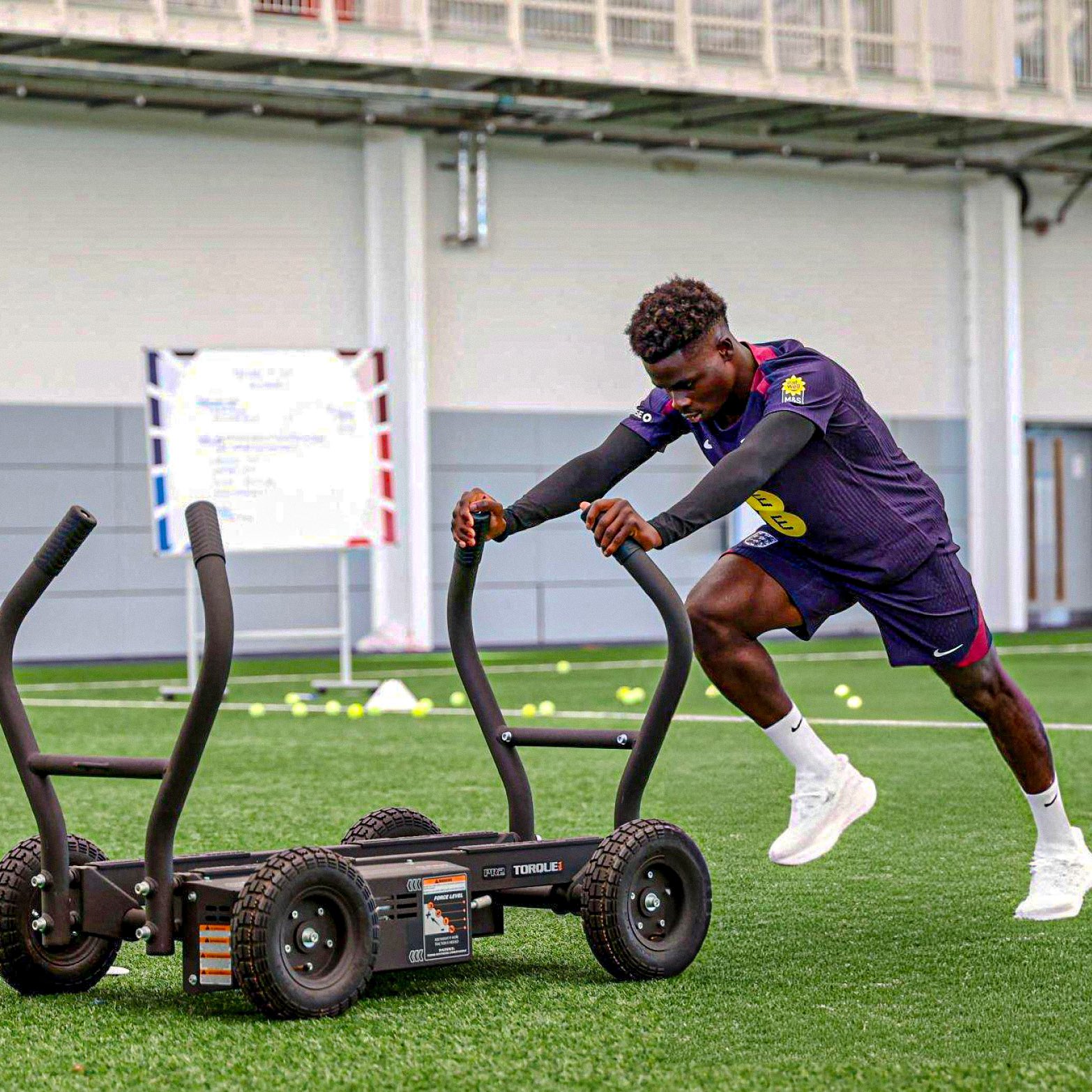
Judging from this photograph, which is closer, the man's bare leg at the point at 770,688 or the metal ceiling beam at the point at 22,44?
the man's bare leg at the point at 770,688

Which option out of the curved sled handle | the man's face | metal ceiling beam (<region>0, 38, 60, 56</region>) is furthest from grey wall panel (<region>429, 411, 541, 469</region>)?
the curved sled handle

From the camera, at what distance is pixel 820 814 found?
3996mm

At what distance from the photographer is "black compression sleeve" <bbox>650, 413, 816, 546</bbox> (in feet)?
10.2

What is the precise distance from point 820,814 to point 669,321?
4.13 feet

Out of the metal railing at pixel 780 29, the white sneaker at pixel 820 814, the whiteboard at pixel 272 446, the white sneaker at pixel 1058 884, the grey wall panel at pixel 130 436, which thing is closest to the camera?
the white sneaker at pixel 1058 884

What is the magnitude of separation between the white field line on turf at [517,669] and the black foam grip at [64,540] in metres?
7.81

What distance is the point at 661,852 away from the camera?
3.22 metres

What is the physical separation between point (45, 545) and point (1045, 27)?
1379 centimetres

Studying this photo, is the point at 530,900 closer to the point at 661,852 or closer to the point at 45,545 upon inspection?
the point at 661,852

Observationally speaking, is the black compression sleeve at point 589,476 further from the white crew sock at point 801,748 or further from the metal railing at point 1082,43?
the metal railing at point 1082,43

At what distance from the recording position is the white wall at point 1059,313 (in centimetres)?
1666

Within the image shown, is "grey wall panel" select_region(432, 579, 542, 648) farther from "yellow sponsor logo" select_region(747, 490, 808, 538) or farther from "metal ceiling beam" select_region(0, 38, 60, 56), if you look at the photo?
"yellow sponsor logo" select_region(747, 490, 808, 538)

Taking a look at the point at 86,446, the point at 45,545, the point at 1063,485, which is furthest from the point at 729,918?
the point at 1063,485

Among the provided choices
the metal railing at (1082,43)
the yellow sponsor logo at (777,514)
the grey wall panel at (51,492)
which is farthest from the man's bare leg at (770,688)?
the metal railing at (1082,43)
